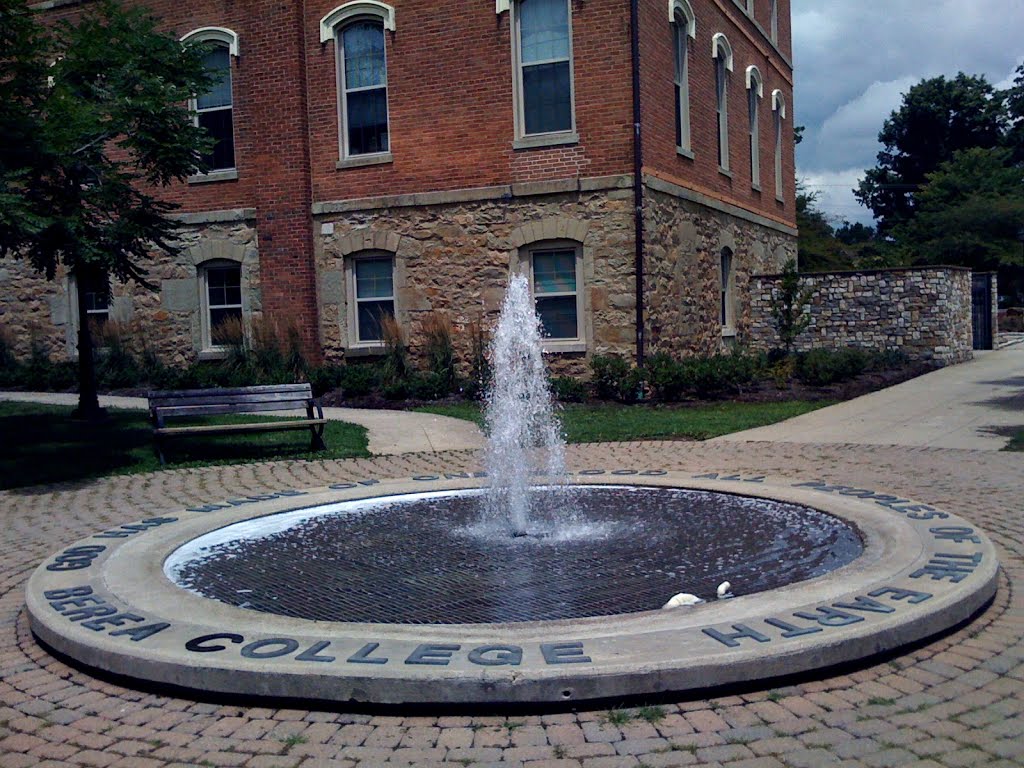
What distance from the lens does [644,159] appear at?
17.7 metres

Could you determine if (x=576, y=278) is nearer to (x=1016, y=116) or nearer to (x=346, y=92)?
(x=346, y=92)

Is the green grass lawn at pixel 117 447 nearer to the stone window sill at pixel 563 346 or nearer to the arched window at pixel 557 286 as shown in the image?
the stone window sill at pixel 563 346

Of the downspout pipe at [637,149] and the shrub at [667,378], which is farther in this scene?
the downspout pipe at [637,149]

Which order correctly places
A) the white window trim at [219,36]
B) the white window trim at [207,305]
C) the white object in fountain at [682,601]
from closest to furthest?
the white object in fountain at [682,601]
the white window trim at [219,36]
the white window trim at [207,305]

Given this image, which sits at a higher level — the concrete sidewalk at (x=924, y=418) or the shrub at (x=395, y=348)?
the shrub at (x=395, y=348)

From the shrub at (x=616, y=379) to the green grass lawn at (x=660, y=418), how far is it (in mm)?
376

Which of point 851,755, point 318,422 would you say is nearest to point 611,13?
point 318,422

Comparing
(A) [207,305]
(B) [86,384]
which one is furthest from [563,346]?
(B) [86,384]

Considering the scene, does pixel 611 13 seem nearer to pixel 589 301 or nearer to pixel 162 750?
pixel 589 301

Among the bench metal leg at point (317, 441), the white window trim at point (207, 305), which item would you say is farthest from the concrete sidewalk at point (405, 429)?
the white window trim at point (207, 305)

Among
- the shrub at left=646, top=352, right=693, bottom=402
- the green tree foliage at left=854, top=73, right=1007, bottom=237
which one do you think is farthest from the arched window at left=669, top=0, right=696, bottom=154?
the green tree foliage at left=854, top=73, right=1007, bottom=237

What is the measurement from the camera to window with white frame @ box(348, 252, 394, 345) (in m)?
19.5

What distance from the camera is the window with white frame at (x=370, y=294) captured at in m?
19.5

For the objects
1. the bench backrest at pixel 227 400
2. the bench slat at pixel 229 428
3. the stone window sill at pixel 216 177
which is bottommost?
the bench slat at pixel 229 428
